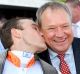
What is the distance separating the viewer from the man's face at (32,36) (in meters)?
2.94

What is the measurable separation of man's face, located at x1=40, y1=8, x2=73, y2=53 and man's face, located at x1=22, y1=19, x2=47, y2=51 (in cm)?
12

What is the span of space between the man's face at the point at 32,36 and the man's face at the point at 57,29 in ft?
0.40

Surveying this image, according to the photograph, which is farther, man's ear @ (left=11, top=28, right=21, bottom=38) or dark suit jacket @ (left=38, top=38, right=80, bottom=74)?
dark suit jacket @ (left=38, top=38, right=80, bottom=74)

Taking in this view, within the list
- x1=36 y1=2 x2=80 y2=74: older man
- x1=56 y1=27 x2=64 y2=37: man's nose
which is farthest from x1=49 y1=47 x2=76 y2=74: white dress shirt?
x1=56 y1=27 x2=64 y2=37: man's nose

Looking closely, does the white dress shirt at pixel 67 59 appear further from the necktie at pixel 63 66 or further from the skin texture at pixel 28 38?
the skin texture at pixel 28 38

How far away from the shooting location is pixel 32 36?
2.96 meters

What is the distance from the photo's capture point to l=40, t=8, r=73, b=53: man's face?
3086 millimetres

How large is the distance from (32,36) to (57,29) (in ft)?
0.80

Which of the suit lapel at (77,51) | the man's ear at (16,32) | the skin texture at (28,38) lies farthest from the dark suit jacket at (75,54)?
the man's ear at (16,32)

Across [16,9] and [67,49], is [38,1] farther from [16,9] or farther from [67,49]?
[67,49]

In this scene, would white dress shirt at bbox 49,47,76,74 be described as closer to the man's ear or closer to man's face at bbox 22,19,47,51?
man's face at bbox 22,19,47,51

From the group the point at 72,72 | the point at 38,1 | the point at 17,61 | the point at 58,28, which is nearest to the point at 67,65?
the point at 72,72

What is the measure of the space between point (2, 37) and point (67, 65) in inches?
23.8

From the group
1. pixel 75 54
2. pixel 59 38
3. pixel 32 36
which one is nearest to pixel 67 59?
pixel 75 54
